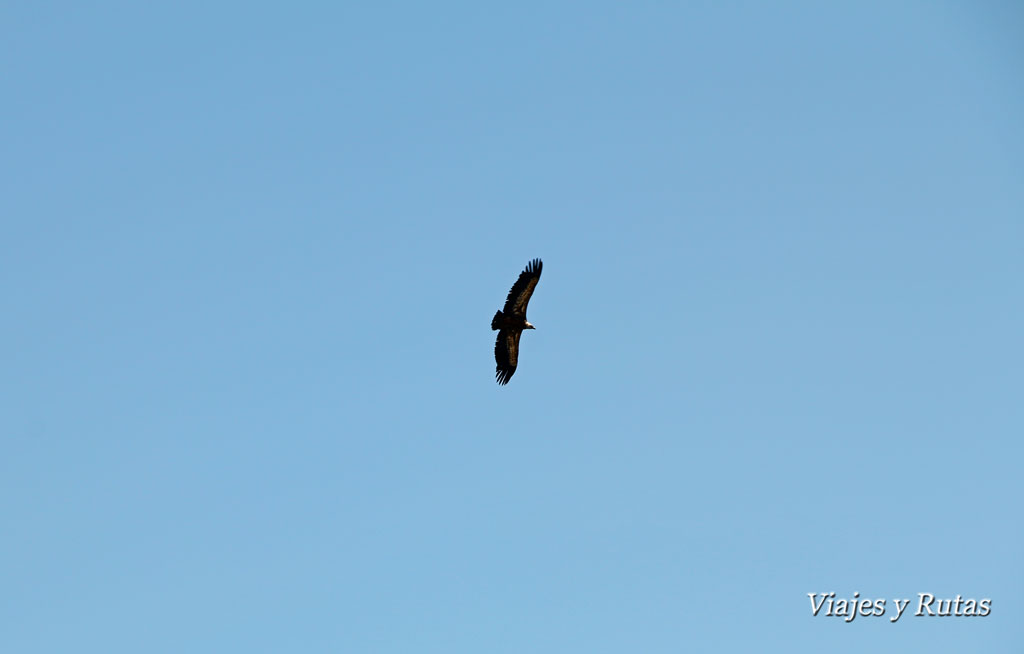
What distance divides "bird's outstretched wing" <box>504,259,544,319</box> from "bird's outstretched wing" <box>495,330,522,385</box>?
1751 mm

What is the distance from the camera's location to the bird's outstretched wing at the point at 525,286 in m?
52.1

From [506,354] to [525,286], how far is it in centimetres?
425

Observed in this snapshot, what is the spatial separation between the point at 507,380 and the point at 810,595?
1682 cm

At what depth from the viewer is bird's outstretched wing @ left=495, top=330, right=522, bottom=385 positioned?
5434 cm

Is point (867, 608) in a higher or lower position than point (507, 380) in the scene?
lower

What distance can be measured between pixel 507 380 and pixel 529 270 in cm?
609

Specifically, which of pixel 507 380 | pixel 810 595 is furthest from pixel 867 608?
pixel 507 380

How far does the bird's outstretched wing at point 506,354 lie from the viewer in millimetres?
54344

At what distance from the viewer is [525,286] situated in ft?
171

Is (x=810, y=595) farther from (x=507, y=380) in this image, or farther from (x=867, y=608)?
(x=507, y=380)

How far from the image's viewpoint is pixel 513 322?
53375 mm

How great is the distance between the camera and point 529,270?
52188 mm

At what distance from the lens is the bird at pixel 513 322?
52.2 metres

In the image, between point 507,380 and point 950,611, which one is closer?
point 950,611
